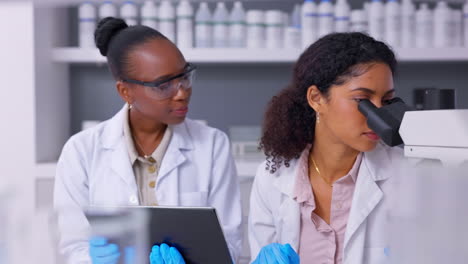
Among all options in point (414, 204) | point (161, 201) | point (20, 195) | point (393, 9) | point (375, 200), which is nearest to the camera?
point (414, 204)

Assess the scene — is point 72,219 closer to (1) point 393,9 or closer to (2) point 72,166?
(2) point 72,166

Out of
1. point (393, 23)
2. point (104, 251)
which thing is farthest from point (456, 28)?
point (104, 251)

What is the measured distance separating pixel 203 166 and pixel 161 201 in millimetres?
171

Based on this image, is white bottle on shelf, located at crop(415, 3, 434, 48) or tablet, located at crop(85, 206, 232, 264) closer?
tablet, located at crop(85, 206, 232, 264)

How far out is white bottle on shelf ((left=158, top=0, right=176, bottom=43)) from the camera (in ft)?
7.16

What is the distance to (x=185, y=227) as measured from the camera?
3.10 feet

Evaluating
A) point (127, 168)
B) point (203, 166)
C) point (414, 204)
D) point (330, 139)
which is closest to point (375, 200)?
point (330, 139)

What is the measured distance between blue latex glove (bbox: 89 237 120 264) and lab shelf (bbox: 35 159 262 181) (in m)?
1.23

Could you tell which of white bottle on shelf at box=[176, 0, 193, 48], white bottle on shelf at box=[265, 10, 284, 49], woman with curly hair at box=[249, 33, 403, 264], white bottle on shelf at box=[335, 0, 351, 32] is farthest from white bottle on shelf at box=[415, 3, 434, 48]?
white bottle on shelf at box=[176, 0, 193, 48]

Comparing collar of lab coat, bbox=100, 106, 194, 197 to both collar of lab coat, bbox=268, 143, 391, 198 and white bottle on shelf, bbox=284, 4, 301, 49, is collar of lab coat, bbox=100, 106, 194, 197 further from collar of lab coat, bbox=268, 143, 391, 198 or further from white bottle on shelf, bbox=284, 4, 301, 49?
white bottle on shelf, bbox=284, 4, 301, 49

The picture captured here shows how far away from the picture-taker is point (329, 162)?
1405 mm

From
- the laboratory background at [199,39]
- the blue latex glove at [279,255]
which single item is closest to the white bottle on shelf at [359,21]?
the laboratory background at [199,39]

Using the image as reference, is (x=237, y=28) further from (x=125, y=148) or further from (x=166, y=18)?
(x=125, y=148)

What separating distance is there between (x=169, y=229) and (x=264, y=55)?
52.4 inches
